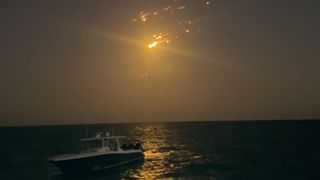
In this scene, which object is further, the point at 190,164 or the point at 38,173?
the point at 190,164

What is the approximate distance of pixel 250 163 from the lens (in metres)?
73.9

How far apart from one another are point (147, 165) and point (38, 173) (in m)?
17.5

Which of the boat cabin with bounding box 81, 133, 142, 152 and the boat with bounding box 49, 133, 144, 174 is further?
the boat cabin with bounding box 81, 133, 142, 152

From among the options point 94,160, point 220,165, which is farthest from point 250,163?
point 94,160

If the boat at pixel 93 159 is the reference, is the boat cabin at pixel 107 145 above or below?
above

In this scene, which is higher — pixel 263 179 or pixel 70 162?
pixel 70 162

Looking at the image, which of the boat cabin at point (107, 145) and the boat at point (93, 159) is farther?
the boat cabin at point (107, 145)

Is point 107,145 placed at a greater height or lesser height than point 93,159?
greater

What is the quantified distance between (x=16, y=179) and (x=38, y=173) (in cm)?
524

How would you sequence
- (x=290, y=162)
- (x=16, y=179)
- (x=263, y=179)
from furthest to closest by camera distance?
(x=290, y=162) → (x=16, y=179) → (x=263, y=179)

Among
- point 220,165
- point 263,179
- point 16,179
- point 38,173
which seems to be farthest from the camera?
point 220,165

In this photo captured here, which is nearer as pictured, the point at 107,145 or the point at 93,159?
the point at 93,159

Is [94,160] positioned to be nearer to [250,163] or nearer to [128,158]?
[128,158]

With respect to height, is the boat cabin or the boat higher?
the boat cabin
